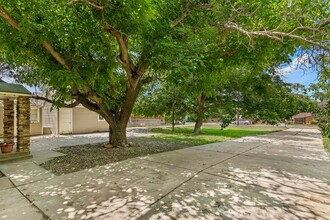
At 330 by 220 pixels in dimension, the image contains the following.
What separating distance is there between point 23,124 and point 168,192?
6037 millimetres

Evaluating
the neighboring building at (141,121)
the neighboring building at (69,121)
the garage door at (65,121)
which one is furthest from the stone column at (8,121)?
the neighboring building at (141,121)

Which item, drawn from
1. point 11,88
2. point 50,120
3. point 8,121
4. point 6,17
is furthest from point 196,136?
point 6,17

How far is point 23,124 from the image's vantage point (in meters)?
6.63

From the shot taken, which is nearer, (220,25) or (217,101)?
(220,25)

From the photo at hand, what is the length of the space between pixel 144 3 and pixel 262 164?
583 centimetres

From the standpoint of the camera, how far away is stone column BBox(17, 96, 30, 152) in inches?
257

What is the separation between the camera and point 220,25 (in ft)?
18.1

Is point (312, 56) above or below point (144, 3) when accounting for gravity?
below

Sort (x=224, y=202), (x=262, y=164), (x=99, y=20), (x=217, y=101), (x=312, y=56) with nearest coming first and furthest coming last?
(x=224, y=202), (x=99, y=20), (x=312, y=56), (x=262, y=164), (x=217, y=101)

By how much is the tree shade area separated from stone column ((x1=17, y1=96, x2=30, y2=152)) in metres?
1.01

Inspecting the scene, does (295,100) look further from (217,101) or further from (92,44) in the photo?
(92,44)

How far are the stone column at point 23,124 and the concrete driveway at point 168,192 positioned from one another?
89 centimetres

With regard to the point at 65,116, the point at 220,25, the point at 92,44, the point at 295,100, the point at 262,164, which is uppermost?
the point at 220,25

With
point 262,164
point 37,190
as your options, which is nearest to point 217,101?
point 262,164
